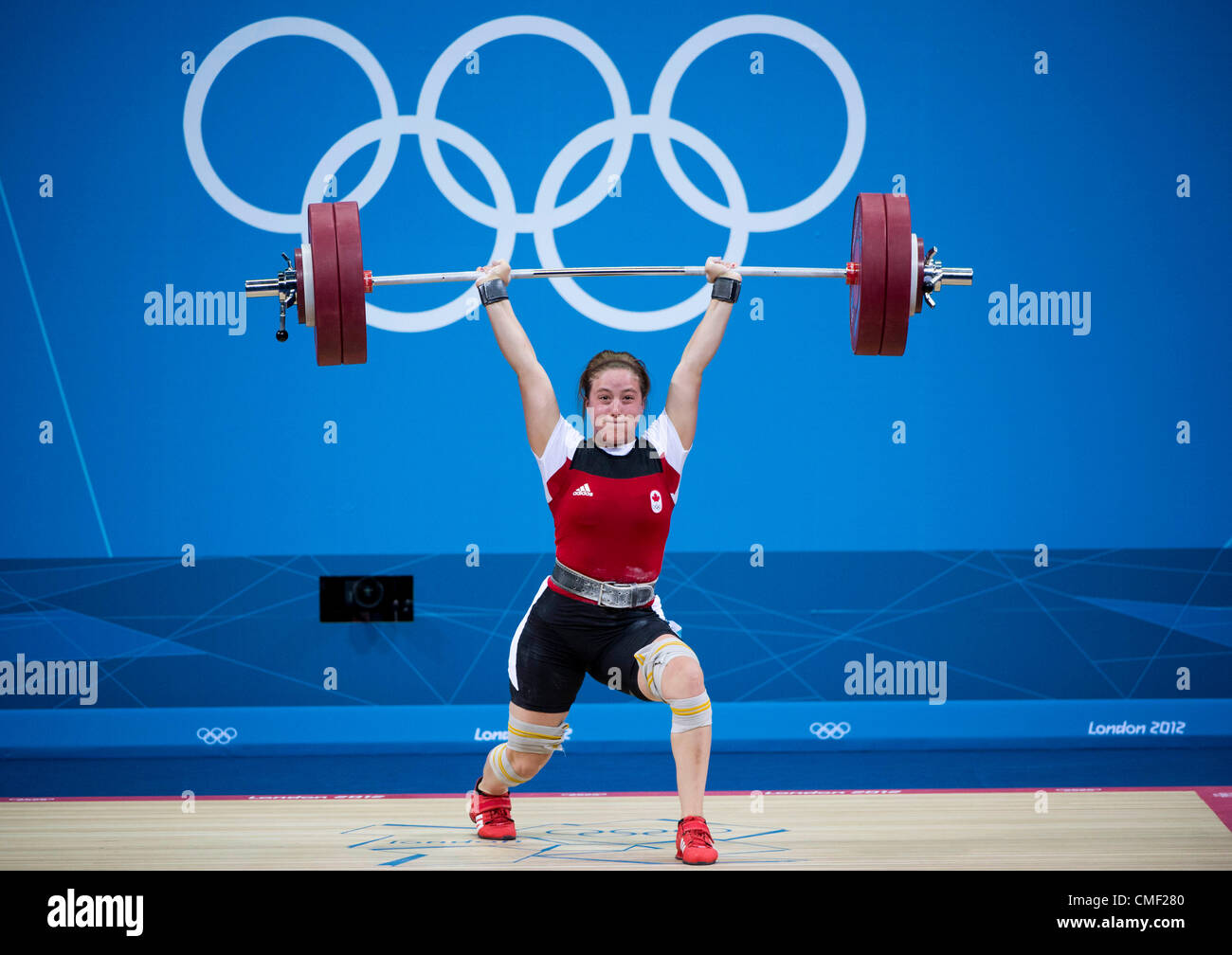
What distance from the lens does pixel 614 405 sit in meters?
3.16

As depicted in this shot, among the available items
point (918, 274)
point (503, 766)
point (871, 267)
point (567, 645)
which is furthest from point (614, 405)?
point (503, 766)

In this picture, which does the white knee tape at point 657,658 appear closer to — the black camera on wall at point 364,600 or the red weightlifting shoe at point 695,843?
the red weightlifting shoe at point 695,843

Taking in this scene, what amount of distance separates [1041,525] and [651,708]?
1858mm

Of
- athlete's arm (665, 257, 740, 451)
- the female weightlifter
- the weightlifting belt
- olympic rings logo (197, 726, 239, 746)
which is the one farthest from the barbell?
olympic rings logo (197, 726, 239, 746)

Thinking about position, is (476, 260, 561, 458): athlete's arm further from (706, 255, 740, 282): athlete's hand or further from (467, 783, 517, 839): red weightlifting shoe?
(467, 783, 517, 839): red weightlifting shoe

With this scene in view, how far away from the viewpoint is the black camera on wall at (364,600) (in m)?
5.25

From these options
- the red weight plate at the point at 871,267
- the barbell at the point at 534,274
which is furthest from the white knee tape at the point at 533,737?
the red weight plate at the point at 871,267

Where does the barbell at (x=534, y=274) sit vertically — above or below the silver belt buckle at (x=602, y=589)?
above

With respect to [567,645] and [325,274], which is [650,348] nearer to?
[325,274]

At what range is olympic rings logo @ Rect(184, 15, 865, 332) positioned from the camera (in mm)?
5258

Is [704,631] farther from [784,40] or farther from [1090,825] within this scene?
[784,40]

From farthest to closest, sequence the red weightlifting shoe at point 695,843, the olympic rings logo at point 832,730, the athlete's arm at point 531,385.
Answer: the olympic rings logo at point 832,730
the athlete's arm at point 531,385
the red weightlifting shoe at point 695,843

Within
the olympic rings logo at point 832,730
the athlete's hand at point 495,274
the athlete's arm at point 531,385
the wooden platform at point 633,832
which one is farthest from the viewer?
the olympic rings logo at point 832,730

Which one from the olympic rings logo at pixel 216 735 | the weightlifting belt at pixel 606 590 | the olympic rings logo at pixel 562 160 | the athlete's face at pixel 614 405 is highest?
the olympic rings logo at pixel 562 160
